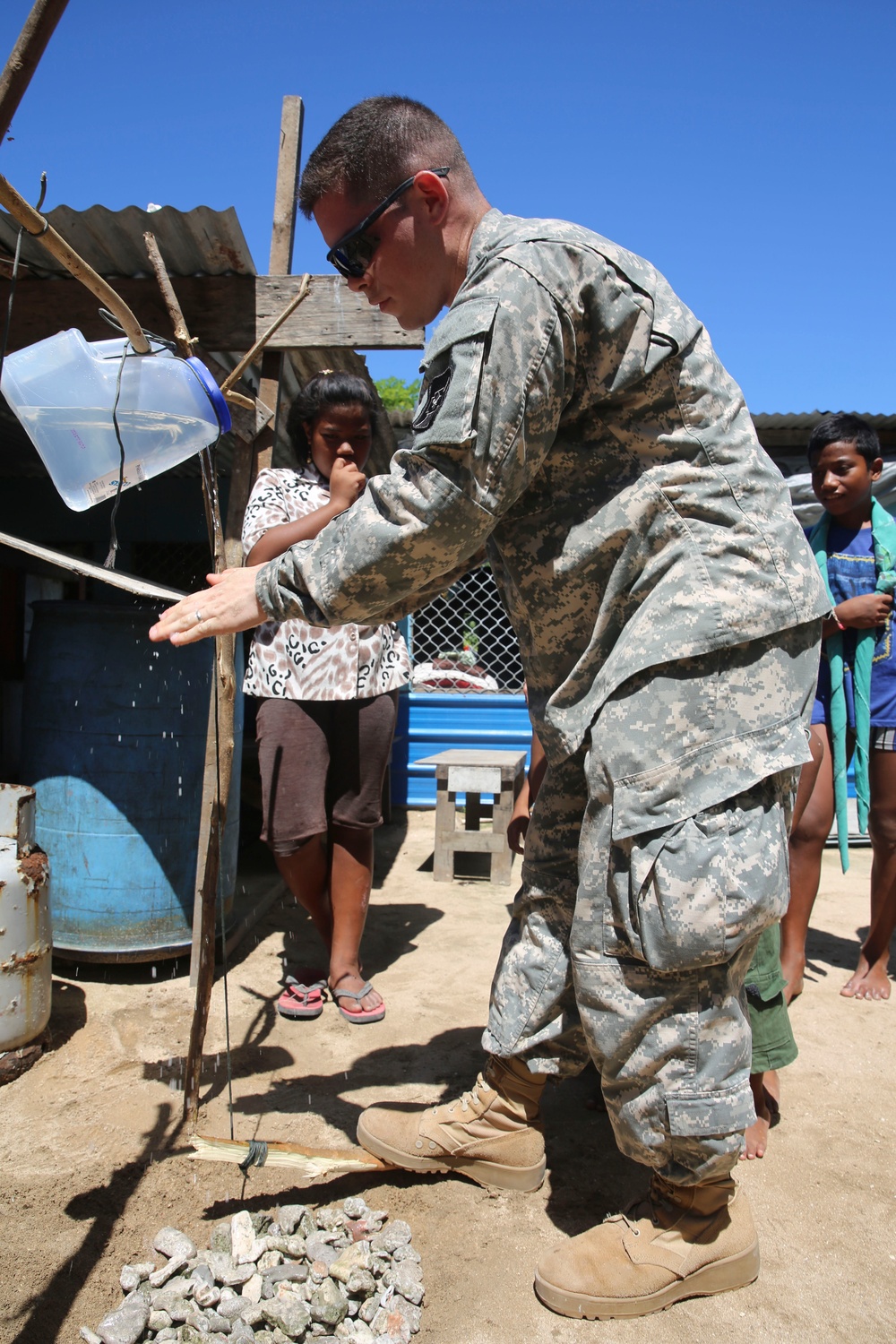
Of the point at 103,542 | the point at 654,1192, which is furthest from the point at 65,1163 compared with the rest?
the point at 103,542

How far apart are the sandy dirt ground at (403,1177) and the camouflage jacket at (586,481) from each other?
1068 mm

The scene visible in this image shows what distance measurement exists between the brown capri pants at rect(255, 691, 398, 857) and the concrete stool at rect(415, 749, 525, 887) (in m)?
1.86

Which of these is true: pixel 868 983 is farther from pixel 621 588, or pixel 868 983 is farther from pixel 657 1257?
pixel 621 588

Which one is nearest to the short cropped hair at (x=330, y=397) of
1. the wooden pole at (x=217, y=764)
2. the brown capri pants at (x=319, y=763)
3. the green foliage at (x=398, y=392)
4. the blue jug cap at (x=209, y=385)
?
the wooden pole at (x=217, y=764)

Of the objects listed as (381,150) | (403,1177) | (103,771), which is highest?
(381,150)

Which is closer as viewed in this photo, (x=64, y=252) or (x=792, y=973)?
(x=64, y=252)

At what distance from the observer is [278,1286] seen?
1639 mm

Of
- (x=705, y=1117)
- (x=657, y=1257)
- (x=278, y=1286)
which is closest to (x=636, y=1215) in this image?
(x=657, y=1257)

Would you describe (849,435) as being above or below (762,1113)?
above

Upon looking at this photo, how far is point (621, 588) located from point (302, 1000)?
200cm

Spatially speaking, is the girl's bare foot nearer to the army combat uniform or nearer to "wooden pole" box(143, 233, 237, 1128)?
"wooden pole" box(143, 233, 237, 1128)

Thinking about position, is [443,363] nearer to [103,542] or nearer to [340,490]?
[340,490]

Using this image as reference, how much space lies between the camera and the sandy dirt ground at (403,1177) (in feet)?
5.38

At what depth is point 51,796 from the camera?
3.14m
